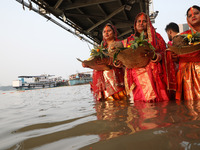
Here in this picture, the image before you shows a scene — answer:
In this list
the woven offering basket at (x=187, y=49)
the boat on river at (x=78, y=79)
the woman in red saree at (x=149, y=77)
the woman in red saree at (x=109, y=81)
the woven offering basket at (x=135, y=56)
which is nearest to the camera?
the woven offering basket at (x=187, y=49)

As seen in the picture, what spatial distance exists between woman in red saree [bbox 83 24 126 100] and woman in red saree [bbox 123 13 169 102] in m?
0.41

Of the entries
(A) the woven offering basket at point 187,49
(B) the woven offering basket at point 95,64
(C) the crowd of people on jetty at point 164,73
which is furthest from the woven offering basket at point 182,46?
(B) the woven offering basket at point 95,64

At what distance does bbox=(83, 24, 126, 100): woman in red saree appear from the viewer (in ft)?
9.07

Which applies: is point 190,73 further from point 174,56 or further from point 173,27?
point 173,27

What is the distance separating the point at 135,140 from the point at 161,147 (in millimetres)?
141

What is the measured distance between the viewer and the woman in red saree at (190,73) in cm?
195

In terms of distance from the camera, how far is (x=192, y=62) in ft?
6.59

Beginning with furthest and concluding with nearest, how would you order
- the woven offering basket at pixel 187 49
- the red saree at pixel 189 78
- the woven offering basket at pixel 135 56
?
the red saree at pixel 189 78 < the woven offering basket at pixel 135 56 < the woven offering basket at pixel 187 49

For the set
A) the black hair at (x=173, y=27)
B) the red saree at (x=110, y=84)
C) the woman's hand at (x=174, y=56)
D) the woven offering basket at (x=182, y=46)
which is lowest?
the red saree at (x=110, y=84)

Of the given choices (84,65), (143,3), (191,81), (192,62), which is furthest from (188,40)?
(143,3)

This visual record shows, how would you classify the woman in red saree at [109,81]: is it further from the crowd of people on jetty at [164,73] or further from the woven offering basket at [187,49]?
the woven offering basket at [187,49]

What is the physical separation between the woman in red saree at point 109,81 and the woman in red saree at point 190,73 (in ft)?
3.67

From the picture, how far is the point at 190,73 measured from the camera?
200cm

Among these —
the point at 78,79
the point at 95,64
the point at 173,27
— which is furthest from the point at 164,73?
the point at 78,79
